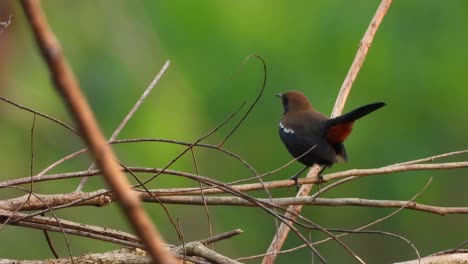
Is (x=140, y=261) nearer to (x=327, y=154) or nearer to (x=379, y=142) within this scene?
(x=327, y=154)

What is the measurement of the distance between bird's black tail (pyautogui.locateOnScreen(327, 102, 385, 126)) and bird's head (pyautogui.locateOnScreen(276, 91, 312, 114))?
36.6 inches

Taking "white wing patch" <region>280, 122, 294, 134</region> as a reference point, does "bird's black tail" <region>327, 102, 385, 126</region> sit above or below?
below

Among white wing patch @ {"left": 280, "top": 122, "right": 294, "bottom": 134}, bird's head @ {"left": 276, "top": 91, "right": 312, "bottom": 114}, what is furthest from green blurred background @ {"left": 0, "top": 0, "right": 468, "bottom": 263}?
white wing patch @ {"left": 280, "top": 122, "right": 294, "bottom": 134}

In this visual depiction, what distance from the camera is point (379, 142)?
13.3m

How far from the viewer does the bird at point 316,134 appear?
472cm

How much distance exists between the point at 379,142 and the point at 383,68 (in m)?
1.01

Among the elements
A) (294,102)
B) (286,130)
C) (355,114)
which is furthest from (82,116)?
(294,102)

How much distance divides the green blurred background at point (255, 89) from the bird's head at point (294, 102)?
563cm

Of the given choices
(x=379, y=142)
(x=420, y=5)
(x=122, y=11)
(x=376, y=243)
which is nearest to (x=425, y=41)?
(x=420, y=5)

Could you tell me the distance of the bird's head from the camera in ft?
18.9

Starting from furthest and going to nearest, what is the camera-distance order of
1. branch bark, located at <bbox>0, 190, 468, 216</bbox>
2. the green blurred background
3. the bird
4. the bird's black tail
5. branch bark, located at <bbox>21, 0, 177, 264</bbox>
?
the green blurred background < the bird < the bird's black tail < branch bark, located at <bbox>0, 190, 468, 216</bbox> < branch bark, located at <bbox>21, 0, 177, 264</bbox>

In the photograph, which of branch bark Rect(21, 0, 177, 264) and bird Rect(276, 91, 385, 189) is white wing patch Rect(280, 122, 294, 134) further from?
branch bark Rect(21, 0, 177, 264)

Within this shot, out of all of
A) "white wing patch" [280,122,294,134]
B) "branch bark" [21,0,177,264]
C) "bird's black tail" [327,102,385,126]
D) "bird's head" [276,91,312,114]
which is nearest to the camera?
"branch bark" [21,0,177,264]

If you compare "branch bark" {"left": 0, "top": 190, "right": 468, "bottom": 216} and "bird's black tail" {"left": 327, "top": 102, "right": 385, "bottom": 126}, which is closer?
"branch bark" {"left": 0, "top": 190, "right": 468, "bottom": 216}
